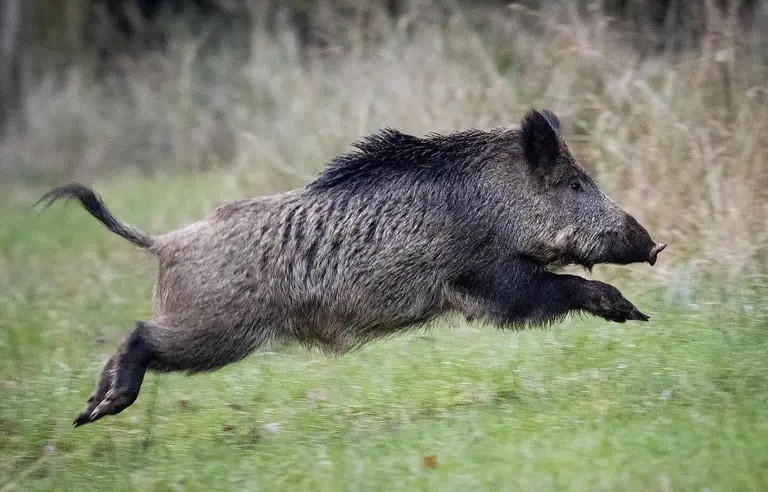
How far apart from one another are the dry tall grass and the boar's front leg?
143 cm

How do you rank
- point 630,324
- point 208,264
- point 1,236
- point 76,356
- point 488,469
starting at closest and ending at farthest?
1. point 488,469
2. point 208,264
3. point 630,324
4. point 76,356
5. point 1,236

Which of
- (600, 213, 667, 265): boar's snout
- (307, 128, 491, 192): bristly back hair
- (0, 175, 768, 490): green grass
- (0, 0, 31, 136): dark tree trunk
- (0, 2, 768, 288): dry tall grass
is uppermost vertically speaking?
(0, 0, 31, 136): dark tree trunk

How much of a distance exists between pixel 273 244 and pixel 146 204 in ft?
25.2

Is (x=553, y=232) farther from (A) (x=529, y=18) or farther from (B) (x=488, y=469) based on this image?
(A) (x=529, y=18)

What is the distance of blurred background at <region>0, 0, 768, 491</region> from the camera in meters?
4.29

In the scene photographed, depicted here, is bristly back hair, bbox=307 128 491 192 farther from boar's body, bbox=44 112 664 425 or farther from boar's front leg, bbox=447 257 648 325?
boar's front leg, bbox=447 257 648 325

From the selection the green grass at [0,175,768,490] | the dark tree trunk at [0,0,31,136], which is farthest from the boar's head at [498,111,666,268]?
the dark tree trunk at [0,0,31,136]

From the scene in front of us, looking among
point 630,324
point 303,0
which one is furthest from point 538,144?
point 303,0

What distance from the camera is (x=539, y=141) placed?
211 inches

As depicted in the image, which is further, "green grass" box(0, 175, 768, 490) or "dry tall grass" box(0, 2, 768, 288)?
"dry tall grass" box(0, 2, 768, 288)

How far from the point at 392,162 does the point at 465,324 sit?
1577mm

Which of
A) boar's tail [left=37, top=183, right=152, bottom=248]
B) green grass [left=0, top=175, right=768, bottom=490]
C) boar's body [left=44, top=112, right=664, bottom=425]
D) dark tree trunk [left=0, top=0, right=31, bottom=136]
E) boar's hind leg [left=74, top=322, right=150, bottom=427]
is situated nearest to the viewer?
green grass [left=0, top=175, right=768, bottom=490]

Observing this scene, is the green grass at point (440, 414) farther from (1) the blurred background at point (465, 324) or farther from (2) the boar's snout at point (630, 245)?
(2) the boar's snout at point (630, 245)

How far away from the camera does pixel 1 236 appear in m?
12.1
